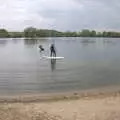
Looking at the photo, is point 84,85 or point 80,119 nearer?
point 80,119

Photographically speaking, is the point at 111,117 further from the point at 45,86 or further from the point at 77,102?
the point at 45,86

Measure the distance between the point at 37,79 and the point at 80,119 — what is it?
15392 mm

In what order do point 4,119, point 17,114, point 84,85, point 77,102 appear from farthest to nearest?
point 84,85, point 77,102, point 17,114, point 4,119

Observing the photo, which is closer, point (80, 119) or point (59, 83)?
point (80, 119)

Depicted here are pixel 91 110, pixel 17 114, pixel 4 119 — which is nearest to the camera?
pixel 4 119

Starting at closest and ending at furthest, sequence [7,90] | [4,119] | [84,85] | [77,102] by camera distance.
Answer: [4,119]
[77,102]
[7,90]
[84,85]

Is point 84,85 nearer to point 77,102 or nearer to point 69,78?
point 69,78

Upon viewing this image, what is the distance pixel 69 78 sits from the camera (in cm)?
2666

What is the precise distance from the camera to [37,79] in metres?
27.2

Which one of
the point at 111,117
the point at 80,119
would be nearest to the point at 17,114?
the point at 80,119

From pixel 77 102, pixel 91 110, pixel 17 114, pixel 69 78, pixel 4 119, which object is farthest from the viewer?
pixel 69 78

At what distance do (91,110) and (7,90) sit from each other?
9690 millimetres

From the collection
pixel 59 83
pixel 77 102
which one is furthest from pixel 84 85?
pixel 77 102

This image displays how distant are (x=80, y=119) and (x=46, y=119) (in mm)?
1187
